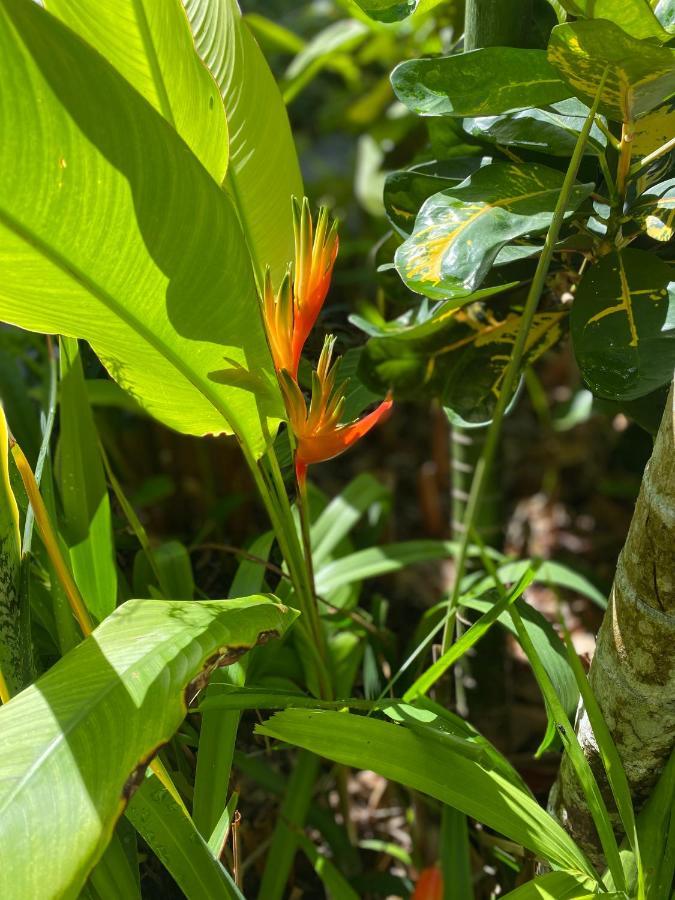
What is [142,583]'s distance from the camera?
2.84 ft

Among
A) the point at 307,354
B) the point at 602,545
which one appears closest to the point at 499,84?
the point at 307,354

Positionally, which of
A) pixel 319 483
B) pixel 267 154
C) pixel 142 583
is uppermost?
pixel 267 154

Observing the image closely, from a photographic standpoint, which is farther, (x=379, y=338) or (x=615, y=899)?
(x=379, y=338)

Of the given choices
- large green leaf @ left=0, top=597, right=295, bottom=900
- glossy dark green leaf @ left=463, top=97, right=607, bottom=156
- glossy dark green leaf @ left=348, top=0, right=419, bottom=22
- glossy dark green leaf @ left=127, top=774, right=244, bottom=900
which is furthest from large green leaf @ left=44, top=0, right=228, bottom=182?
glossy dark green leaf @ left=127, top=774, right=244, bottom=900

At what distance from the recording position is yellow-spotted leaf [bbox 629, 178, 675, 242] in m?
0.59

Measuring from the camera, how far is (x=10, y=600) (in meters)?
0.59

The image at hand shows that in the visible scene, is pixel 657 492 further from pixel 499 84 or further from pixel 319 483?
pixel 319 483

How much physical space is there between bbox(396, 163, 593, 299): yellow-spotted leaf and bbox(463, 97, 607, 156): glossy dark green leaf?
0.06 ft

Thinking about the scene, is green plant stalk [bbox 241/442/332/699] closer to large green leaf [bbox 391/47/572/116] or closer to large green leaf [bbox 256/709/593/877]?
large green leaf [bbox 256/709/593/877]

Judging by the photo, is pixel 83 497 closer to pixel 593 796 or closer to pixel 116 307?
pixel 116 307

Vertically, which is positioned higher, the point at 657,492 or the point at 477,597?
the point at 657,492

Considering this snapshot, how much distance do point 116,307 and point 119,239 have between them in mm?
50

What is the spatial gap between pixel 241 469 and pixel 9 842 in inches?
50.3

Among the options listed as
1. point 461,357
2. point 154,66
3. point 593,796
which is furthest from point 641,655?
point 154,66
